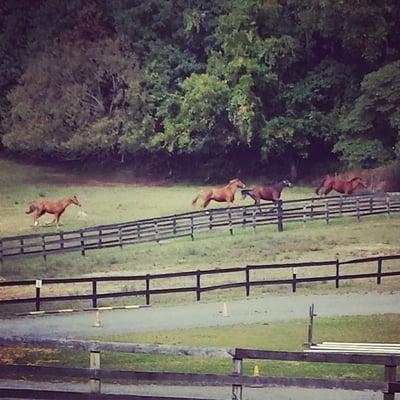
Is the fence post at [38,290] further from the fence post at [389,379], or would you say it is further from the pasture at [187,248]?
the fence post at [389,379]

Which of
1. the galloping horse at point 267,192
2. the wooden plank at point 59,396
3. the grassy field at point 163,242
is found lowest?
the wooden plank at point 59,396

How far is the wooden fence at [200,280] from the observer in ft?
23.8

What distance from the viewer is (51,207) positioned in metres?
7.78

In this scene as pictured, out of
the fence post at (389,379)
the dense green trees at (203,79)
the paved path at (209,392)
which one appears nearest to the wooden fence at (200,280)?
the dense green trees at (203,79)

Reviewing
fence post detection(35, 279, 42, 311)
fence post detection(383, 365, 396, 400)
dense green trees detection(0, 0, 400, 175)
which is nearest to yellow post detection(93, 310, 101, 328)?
fence post detection(35, 279, 42, 311)

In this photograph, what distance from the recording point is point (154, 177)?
26.4 feet

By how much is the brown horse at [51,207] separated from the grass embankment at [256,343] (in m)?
1.34

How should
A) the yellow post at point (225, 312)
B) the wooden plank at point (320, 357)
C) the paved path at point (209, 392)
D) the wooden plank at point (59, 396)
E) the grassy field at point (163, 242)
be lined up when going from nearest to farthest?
the wooden plank at point (320, 357), the wooden plank at point (59, 396), the paved path at point (209, 392), the yellow post at point (225, 312), the grassy field at point (163, 242)

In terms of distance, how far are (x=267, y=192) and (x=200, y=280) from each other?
42.0 inches

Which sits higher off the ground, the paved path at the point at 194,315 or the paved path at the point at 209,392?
the paved path at the point at 194,315

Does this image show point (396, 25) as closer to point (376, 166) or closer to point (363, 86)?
point (363, 86)

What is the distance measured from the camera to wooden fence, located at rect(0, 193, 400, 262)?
24.9ft

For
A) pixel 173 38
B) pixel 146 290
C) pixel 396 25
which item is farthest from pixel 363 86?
pixel 146 290

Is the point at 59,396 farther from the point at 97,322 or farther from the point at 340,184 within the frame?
the point at 340,184
